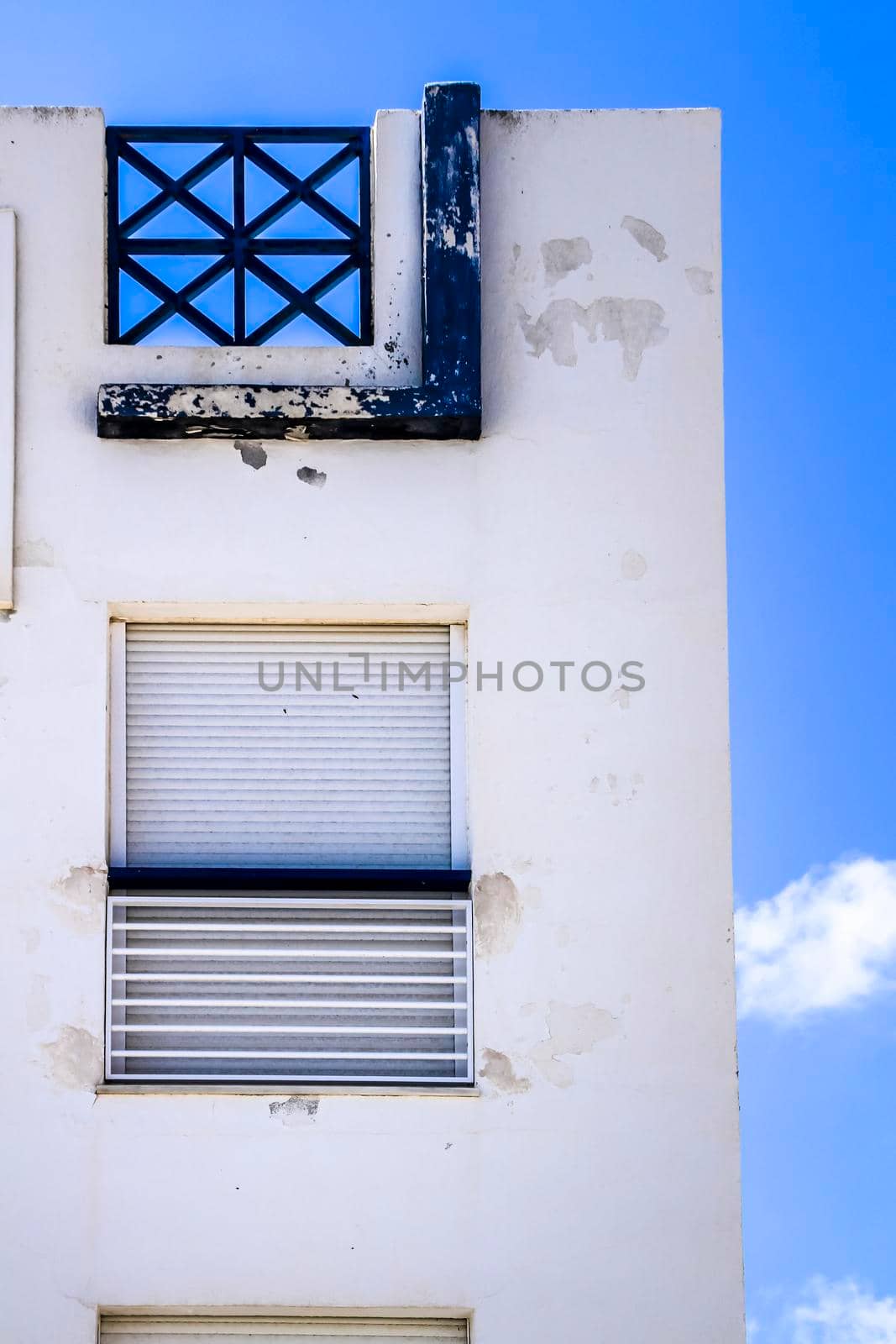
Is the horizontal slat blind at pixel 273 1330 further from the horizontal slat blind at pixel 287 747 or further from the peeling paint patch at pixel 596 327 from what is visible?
the peeling paint patch at pixel 596 327

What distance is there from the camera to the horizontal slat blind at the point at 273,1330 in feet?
22.6

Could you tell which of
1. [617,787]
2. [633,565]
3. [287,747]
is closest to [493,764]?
[617,787]

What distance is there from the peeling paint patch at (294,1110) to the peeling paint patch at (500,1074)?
0.70 metres

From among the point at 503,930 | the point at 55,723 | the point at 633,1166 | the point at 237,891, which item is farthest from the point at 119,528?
the point at 633,1166

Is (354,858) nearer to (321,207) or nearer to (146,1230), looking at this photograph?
(146,1230)

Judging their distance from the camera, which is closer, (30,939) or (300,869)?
(30,939)

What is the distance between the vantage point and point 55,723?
7211 mm

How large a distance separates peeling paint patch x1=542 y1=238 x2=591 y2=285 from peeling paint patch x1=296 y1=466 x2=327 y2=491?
135 cm

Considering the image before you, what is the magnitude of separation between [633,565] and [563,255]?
1.44 metres

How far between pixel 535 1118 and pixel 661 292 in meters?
3.62

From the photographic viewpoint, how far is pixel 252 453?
24.4 feet

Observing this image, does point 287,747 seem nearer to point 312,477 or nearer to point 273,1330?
point 312,477

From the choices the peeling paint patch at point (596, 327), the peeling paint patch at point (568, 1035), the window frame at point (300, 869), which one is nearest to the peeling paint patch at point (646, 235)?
the peeling paint patch at point (596, 327)

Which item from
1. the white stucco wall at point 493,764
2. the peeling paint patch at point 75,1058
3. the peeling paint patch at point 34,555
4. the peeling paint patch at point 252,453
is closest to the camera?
the white stucco wall at point 493,764
